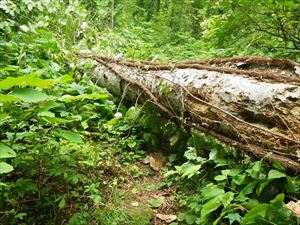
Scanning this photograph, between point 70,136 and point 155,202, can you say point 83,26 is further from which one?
point 70,136

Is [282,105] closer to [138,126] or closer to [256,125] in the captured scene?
[256,125]

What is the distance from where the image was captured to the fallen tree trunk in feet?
6.87

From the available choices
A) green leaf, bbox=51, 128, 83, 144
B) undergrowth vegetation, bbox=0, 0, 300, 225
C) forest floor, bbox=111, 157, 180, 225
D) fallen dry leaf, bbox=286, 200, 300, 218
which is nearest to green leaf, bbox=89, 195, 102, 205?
undergrowth vegetation, bbox=0, 0, 300, 225

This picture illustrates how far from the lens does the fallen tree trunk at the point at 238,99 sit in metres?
2.09

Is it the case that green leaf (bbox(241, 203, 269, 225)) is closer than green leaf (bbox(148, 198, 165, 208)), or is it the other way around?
green leaf (bbox(241, 203, 269, 225))

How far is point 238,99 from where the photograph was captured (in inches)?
93.2

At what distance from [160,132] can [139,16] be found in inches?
313

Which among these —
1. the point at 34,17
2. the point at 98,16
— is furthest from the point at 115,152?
the point at 98,16

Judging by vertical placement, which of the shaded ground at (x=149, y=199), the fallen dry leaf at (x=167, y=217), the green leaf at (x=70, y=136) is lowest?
the shaded ground at (x=149, y=199)

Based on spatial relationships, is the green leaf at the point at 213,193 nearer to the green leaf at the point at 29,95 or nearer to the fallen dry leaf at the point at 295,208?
the fallen dry leaf at the point at 295,208

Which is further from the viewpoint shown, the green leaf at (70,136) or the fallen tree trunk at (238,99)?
the fallen tree trunk at (238,99)

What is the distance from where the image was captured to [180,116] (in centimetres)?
303

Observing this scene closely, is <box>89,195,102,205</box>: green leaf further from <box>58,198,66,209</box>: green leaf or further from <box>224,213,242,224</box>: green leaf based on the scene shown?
<box>224,213,242,224</box>: green leaf

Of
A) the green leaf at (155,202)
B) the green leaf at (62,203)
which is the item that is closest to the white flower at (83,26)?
the green leaf at (155,202)
